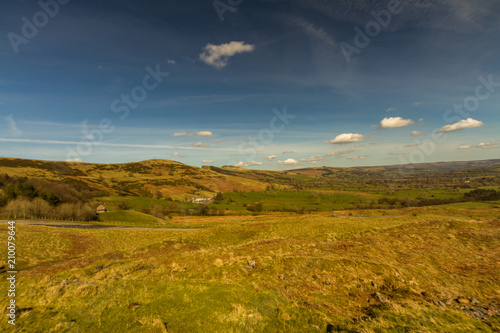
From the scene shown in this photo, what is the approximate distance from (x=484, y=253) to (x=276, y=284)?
1874 centimetres

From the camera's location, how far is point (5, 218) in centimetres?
4591

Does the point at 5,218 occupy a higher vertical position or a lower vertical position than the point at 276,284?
lower

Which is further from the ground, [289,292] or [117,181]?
[289,292]

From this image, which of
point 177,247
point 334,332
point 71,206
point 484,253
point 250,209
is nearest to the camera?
point 334,332

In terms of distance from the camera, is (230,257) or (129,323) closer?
(129,323)

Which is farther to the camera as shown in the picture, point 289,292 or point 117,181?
point 117,181

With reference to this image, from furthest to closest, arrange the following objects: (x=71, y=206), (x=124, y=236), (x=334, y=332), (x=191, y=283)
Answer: (x=71, y=206)
(x=124, y=236)
(x=191, y=283)
(x=334, y=332)

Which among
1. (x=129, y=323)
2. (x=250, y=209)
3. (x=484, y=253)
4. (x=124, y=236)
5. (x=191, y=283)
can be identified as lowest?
(x=250, y=209)

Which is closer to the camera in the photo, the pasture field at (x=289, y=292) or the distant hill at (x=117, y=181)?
the pasture field at (x=289, y=292)

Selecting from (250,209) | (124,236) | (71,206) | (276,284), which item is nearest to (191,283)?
(276,284)

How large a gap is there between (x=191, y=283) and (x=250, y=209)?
10518 cm

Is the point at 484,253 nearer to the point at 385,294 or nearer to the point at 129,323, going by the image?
the point at 385,294

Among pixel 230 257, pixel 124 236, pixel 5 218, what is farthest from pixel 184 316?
pixel 5 218

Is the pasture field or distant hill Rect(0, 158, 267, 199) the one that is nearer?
the pasture field
